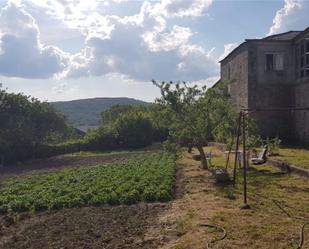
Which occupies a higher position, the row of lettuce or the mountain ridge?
the mountain ridge

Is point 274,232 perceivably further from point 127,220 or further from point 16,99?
point 16,99

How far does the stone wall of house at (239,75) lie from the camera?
32.0 metres

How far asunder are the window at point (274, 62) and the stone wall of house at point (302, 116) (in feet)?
6.32

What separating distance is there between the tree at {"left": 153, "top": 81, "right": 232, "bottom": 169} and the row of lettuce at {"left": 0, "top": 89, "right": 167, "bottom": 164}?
1282 cm

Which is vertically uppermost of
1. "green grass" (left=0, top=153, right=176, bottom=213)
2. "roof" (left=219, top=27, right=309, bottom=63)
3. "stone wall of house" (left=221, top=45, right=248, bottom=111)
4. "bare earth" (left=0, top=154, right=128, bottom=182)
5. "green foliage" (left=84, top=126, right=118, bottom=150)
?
"roof" (left=219, top=27, right=309, bottom=63)

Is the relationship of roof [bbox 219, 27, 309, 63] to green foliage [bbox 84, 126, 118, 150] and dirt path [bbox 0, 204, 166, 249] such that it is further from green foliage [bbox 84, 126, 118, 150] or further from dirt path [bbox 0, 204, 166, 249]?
dirt path [bbox 0, 204, 166, 249]

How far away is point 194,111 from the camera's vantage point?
19125 mm

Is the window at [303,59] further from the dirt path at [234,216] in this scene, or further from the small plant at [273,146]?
the dirt path at [234,216]

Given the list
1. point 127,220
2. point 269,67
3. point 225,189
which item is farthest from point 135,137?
point 127,220

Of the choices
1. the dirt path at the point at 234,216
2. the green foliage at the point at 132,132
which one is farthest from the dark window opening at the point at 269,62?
the green foliage at the point at 132,132

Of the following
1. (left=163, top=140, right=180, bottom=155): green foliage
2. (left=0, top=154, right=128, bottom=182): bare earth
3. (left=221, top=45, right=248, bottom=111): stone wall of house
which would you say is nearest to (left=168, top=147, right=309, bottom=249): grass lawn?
(left=163, top=140, right=180, bottom=155): green foliage

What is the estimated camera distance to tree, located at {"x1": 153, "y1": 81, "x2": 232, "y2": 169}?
18.9m

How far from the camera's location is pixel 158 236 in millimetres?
9492

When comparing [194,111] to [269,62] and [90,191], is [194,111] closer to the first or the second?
[90,191]
